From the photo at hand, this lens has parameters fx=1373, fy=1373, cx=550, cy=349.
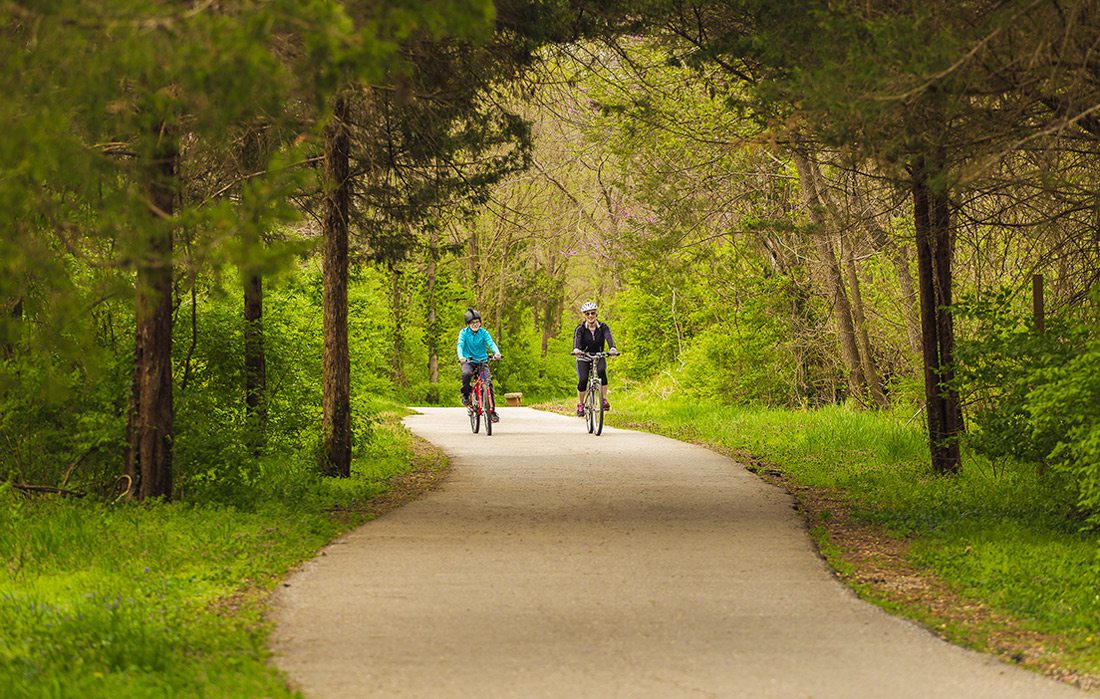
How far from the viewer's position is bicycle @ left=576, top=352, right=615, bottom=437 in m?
23.4

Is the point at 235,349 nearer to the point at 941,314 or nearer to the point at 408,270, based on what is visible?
the point at 941,314

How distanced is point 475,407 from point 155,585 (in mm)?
16294

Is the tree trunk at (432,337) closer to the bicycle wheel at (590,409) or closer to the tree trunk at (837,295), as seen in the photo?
the tree trunk at (837,295)

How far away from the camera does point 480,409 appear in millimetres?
25141

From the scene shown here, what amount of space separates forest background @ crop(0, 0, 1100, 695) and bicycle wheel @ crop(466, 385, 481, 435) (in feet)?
12.2

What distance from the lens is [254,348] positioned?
15.0 meters

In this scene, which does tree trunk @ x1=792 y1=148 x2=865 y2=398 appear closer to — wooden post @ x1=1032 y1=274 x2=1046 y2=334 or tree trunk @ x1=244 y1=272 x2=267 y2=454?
wooden post @ x1=1032 y1=274 x2=1046 y2=334

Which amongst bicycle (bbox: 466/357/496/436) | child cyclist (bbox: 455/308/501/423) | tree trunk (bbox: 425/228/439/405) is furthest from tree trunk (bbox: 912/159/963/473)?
tree trunk (bbox: 425/228/439/405)

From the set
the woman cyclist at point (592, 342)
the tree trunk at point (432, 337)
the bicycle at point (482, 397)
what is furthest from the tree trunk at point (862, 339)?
the tree trunk at point (432, 337)

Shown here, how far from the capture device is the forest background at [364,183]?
7.00 m

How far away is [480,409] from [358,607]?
54.2ft

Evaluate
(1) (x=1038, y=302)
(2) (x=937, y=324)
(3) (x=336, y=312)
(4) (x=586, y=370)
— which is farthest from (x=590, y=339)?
(1) (x=1038, y=302)

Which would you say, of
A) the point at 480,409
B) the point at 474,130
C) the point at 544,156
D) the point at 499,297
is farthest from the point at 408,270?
the point at 474,130

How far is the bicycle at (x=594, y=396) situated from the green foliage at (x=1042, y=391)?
30.7 ft
